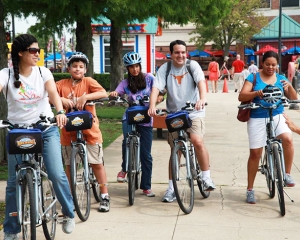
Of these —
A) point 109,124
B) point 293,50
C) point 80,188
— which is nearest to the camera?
point 80,188

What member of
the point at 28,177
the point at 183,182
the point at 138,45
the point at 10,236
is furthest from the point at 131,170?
the point at 138,45

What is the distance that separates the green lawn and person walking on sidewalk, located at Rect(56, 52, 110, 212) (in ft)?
7.24

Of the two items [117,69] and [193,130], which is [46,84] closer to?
[193,130]

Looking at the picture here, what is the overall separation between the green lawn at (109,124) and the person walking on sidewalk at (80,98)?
86.9 inches

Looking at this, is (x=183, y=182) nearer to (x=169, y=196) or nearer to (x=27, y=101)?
(x=169, y=196)

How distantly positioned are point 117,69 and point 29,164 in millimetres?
17173

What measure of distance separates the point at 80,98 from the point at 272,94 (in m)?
2.03

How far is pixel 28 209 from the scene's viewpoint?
5.08m

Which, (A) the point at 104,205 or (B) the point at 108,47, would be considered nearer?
(A) the point at 104,205

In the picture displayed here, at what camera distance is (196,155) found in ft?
23.0

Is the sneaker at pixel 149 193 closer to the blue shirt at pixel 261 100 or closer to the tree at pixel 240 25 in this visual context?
the blue shirt at pixel 261 100

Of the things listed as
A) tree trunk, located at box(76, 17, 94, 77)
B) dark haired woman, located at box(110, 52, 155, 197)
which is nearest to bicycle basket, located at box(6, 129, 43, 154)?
dark haired woman, located at box(110, 52, 155, 197)

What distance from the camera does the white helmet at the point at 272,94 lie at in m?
6.65

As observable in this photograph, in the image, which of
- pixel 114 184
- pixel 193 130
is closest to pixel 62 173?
pixel 193 130
